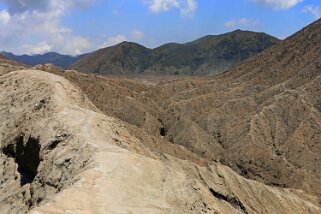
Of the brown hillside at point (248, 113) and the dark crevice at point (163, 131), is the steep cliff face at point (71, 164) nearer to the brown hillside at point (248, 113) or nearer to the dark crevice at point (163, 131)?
the brown hillside at point (248, 113)

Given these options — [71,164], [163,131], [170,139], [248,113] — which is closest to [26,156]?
[71,164]

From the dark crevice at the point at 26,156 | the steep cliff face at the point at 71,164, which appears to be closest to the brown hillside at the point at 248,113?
the steep cliff face at the point at 71,164

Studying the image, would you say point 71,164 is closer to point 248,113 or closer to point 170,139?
point 170,139

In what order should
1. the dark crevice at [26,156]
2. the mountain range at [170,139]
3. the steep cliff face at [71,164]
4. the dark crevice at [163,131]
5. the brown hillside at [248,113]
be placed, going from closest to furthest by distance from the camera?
the steep cliff face at [71,164] < the mountain range at [170,139] < the dark crevice at [26,156] < the brown hillside at [248,113] < the dark crevice at [163,131]

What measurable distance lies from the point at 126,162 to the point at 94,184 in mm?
2202

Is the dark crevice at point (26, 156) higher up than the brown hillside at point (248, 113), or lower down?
higher up

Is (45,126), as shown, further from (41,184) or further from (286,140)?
(286,140)

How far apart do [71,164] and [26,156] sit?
18.5ft

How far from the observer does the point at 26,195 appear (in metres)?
22.0

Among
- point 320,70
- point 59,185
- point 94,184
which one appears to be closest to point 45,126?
point 59,185

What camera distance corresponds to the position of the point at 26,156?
942 inches

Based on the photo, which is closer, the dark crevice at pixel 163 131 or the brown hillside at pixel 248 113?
the brown hillside at pixel 248 113

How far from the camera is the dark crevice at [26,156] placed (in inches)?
901

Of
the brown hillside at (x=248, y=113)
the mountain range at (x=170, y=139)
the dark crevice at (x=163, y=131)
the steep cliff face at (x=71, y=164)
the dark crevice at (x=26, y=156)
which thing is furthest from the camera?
the dark crevice at (x=163, y=131)
